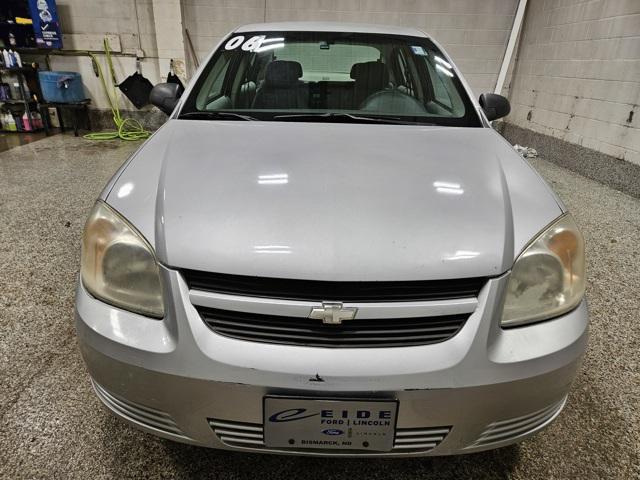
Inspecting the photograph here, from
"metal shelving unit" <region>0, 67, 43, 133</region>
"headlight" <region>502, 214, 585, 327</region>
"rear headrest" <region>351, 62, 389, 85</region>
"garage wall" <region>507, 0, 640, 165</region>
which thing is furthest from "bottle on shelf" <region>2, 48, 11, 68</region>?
"garage wall" <region>507, 0, 640, 165</region>

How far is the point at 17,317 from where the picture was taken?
5.81 ft

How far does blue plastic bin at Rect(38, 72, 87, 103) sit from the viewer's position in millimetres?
5301

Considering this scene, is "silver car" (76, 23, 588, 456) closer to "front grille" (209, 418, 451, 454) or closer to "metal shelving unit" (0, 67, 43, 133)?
"front grille" (209, 418, 451, 454)

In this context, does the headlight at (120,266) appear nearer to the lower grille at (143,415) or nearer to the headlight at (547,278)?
the lower grille at (143,415)

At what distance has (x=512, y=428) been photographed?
2.95 feet

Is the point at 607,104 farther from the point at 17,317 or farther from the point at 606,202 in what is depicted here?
the point at 17,317

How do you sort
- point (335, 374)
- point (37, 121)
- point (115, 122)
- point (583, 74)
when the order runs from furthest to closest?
1. point (115, 122)
2. point (37, 121)
3. point (583, 74)
4. point (335, 374)

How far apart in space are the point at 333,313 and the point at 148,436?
0.81 metres

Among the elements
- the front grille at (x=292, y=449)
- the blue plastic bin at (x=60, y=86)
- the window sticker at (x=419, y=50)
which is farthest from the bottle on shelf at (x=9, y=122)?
the front grille at (x=292, y=449)

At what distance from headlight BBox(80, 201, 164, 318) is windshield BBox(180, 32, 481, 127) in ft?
2.24

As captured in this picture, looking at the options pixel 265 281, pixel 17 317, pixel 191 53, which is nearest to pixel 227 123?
pixel 265 281

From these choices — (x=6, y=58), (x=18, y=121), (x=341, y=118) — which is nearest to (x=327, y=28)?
(x=341, y=118)

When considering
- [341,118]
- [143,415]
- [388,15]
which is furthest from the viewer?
[388,15]

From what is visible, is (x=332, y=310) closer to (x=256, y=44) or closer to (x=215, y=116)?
(x=215, y=116)
